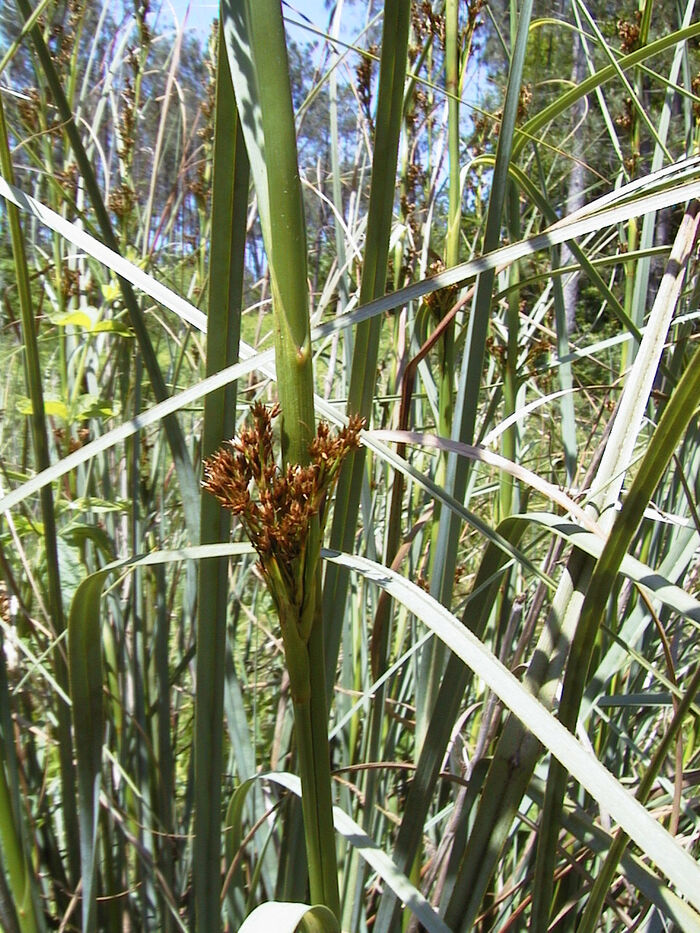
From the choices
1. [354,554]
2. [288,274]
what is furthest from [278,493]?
[354,554]

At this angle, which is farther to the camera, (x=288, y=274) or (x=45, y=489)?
(x=45, y=489)

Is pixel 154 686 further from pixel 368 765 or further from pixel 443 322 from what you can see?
pixel 443 322

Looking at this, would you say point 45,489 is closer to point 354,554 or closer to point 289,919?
point 354,554

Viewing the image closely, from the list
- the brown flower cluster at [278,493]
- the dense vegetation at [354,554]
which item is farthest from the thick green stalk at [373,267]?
the brown flower cluster at [278,493]

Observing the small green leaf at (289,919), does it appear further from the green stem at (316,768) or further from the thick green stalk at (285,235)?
the thick green stalk at (285,235)

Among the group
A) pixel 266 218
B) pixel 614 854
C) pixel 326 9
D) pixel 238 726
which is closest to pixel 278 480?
pixel 266 218

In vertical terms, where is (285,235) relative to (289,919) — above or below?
above

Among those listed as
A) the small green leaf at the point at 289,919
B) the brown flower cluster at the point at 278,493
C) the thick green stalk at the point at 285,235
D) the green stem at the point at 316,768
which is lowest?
the small green leaf at the point at 289,919

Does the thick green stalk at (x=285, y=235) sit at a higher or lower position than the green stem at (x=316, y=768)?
higher
